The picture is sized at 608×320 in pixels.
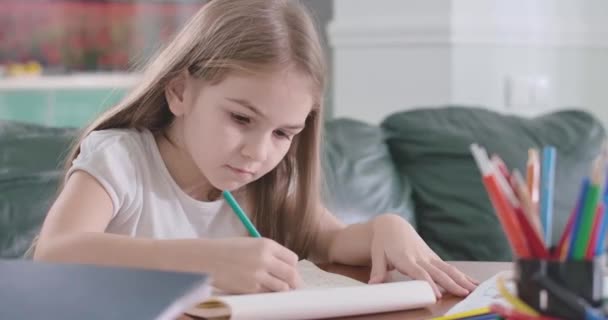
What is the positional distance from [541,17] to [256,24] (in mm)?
1742

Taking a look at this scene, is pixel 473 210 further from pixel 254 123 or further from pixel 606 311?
pixel 606 311

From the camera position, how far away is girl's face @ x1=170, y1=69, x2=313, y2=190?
114 centimetres

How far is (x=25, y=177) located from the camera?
1626 mm

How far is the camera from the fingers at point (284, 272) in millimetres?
883

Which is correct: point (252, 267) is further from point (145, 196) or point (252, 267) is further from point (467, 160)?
point (467, 160)

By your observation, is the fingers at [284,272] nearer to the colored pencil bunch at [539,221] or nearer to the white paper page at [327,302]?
the white paper page at [327,302]

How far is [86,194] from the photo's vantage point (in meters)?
1.13

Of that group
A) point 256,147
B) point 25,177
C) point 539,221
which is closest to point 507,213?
point 539,221

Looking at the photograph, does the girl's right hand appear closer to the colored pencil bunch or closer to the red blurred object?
the colored pencil bunch

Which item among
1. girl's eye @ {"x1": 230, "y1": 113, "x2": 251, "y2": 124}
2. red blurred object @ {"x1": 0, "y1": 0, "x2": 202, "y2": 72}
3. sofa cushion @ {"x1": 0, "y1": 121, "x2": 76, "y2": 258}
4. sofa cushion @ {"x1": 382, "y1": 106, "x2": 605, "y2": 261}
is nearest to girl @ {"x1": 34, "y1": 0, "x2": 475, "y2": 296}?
girl's eye @ {"x1": 230, "y1": 113, "x2": 251, "y2": 124}

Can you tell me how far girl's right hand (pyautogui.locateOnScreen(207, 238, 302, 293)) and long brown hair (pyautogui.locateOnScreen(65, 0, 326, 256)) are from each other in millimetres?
336

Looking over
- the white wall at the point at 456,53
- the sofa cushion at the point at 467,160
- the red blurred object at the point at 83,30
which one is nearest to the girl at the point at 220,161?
the sofa cushion at the point at 467,160

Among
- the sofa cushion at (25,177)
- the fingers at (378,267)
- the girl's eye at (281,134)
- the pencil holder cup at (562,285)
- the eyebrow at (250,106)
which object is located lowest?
the sofa cushion at (25,177)

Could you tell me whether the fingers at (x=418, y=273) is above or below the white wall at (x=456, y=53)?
above
